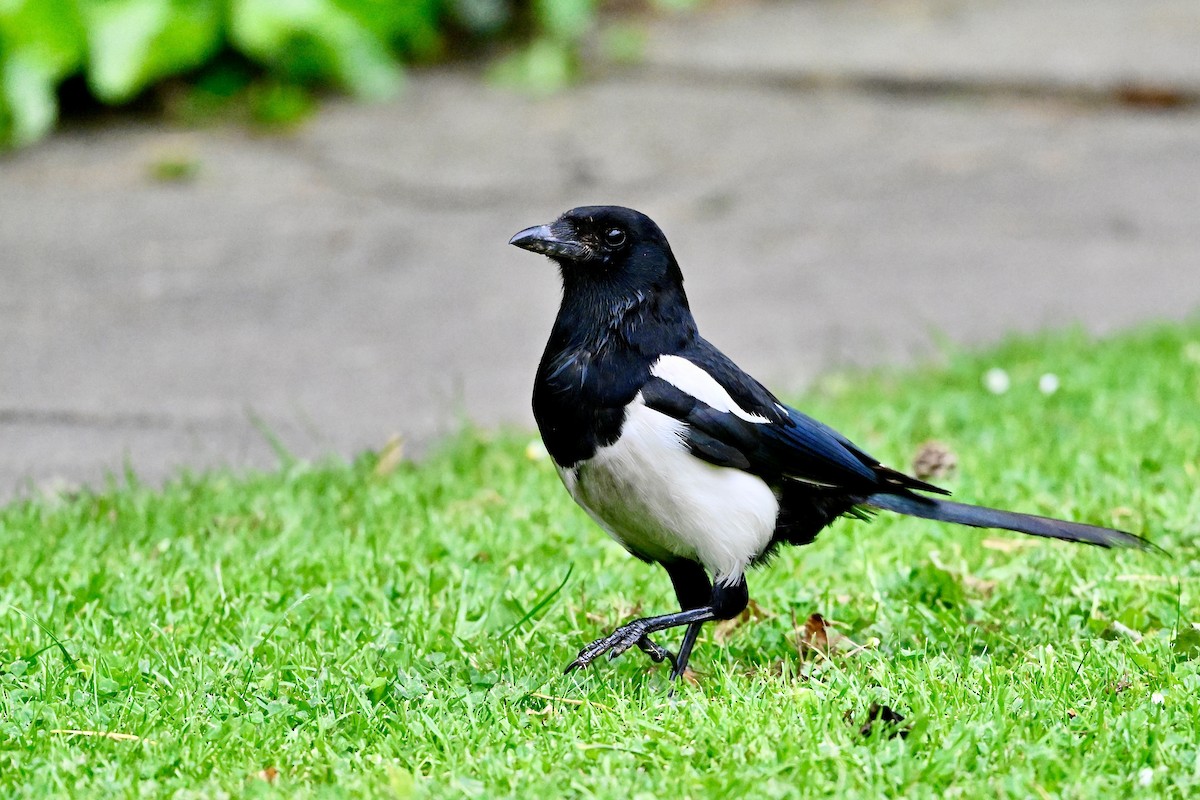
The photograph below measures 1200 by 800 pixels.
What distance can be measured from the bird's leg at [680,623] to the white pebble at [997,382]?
2.53 metres

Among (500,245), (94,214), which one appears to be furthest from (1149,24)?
(94,214)

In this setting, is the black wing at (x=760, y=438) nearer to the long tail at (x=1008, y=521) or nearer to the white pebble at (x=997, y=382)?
the long tail at (x=1008, y=521)

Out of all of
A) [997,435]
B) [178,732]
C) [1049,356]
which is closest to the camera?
[178,732]

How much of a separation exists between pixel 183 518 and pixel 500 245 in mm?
3938

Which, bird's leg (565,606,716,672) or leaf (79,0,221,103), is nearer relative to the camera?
bird's leg (565,606,716,672)

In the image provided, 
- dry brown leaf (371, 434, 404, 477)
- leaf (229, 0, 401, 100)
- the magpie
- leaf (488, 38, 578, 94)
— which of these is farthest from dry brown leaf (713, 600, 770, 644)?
leaf (488, 38, 578, 94)

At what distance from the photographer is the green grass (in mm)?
2807

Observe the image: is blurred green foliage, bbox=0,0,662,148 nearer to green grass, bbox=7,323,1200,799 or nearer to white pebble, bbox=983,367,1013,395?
green grass, bbox=7,323,1200,799

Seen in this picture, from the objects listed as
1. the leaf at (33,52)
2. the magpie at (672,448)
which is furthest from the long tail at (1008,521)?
the leaf at (33,52)

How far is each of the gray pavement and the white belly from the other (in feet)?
7.83

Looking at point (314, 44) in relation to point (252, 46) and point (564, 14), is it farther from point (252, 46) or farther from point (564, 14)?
point (564, 14)

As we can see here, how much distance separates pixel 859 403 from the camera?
224 inches

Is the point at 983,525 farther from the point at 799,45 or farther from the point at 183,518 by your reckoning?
the point at 799,45

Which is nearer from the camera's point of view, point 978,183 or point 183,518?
point 183,518
